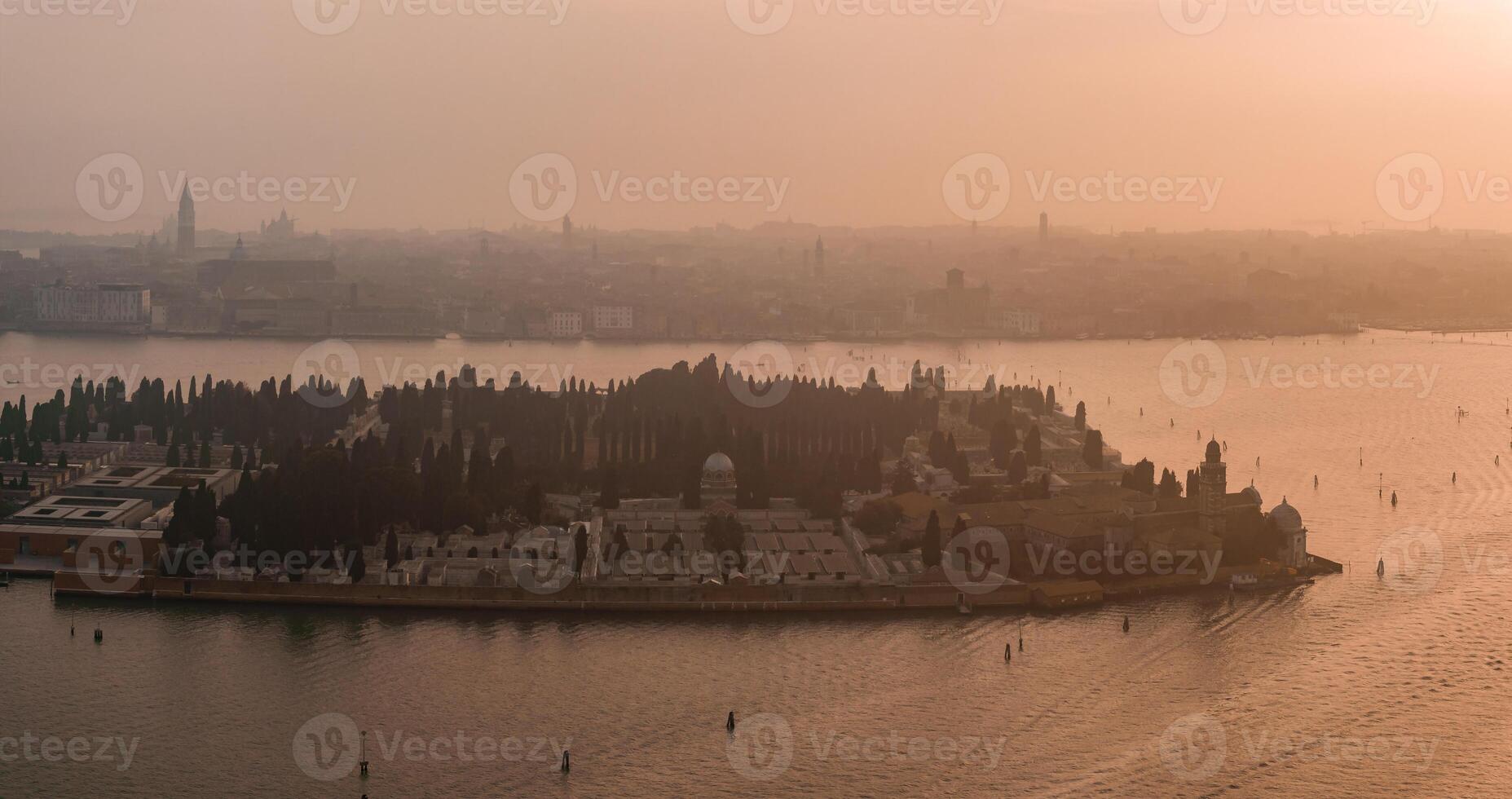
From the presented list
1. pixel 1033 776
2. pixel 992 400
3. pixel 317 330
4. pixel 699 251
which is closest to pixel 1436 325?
pixel 992 400

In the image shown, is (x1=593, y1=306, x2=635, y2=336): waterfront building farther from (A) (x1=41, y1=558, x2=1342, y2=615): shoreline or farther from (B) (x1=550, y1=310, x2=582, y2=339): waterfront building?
(A) (x1=41, y1=558, x2=1342, y2=615): shoreline

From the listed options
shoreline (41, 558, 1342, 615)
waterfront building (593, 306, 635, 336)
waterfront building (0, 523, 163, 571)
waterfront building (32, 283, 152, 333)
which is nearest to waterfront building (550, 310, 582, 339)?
waterfront building (593, 306, 635, 336)

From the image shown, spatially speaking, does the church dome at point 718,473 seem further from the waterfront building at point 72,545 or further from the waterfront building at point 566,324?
the waterfront building at point 566,324

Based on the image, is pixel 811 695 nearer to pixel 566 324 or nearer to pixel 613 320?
pixel 566 324

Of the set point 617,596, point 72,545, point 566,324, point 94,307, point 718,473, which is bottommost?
point 617,596

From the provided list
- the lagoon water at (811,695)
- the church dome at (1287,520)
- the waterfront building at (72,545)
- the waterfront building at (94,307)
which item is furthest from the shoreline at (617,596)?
the waterfront building at (94,307)

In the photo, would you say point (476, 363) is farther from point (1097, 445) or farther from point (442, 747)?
point (442, 747)

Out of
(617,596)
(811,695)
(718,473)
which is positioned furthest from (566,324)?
(811,695)
